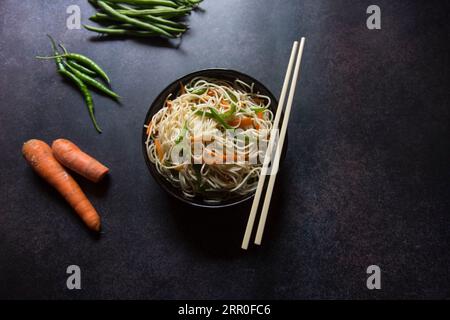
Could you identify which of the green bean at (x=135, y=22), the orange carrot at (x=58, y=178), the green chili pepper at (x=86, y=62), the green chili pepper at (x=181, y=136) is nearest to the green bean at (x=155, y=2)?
the green bean at (x=135, y=22)

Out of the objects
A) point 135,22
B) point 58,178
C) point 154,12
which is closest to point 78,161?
point 58,178

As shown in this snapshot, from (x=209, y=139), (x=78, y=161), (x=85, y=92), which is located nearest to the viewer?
(x=209, y=139)

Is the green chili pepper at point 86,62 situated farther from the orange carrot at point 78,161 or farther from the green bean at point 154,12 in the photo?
the orange carrot at point 78,161

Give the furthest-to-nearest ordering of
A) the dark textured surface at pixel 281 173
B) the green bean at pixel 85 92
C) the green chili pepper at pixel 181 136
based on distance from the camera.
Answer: the green bean at pixel 85 92 → the dark textured surface at pixel 281 173 → the green chili pepper at pixel 181 136

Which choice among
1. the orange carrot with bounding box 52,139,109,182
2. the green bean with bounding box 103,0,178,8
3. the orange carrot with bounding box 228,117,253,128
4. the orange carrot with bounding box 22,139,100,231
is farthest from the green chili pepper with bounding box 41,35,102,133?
the orange carrot with bounding box 228,117,253,128

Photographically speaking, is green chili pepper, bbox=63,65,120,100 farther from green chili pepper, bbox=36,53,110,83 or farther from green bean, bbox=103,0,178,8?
green bean, bbox=103,0,178,8

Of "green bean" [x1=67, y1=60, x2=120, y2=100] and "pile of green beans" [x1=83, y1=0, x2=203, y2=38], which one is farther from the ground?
"pile of green beans" [x1=83, y1=0, x2=203, y2=38]

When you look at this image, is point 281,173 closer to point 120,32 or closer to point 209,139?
point 209,139
